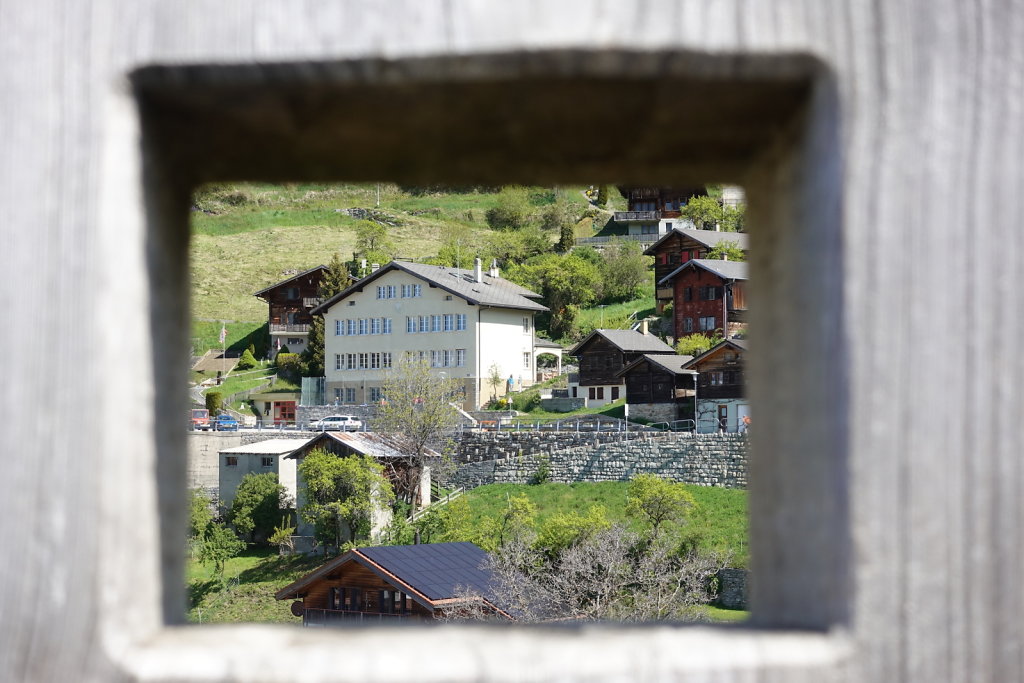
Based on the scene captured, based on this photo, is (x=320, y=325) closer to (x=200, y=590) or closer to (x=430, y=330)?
(x=430, y=330)

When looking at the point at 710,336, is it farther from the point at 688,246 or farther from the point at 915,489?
the point at 915,489

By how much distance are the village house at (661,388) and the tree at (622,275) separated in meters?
16.9

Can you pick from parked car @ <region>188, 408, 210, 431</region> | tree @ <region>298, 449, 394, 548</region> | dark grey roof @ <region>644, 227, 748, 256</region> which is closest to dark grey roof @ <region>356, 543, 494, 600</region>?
tree @ <region>298, 449, 394, 548</region>

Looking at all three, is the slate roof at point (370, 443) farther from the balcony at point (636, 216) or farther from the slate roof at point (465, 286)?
the balcony at point (636, 216)

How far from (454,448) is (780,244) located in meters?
37.4

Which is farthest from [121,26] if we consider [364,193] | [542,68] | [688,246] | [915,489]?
[364,193]

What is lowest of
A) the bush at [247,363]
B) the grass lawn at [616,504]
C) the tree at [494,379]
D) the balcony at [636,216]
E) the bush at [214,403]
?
the grass lawn at [616,504]

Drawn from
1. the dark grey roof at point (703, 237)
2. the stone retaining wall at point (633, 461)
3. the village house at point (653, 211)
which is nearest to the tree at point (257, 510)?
the stone retaining wall at point (633, 461)

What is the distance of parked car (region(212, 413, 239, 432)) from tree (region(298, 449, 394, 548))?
9532mm

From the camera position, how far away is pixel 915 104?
88 cm

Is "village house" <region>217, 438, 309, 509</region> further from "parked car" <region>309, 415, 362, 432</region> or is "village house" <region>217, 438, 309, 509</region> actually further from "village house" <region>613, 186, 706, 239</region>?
"village house" <region>613, 186, 706, 239</region>

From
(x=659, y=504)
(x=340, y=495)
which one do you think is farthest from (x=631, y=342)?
(x=340, y=495)

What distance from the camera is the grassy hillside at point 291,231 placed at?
67938mm

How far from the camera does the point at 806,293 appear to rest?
0.94 metres
